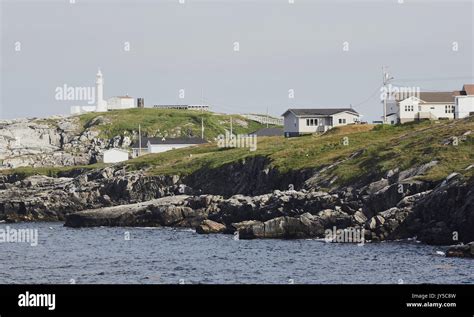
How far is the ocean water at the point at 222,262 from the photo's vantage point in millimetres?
60062

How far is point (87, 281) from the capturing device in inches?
2338

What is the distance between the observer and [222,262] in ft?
234

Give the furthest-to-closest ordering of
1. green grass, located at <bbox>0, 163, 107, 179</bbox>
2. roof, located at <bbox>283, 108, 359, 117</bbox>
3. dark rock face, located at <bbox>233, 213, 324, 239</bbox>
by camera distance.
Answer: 1. green grass, located at <bbox>0, 163, 107, 179</bbox>
2. roof, located at <bbox>283, 108, 359, 117</bbox>
3. dark rock face, located at <bbox>233, 213, 324, 239</bbox>

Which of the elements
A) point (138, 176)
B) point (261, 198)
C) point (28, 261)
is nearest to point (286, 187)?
point (261, 198)

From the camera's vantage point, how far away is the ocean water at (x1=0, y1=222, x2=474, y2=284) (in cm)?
6006

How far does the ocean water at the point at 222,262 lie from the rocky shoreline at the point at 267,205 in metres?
3.18

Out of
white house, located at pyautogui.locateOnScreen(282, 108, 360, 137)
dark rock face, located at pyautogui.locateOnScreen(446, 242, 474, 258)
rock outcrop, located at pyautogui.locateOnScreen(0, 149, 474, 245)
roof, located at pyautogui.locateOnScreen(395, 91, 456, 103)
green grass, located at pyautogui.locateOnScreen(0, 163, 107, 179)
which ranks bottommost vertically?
dark rock face, located at pyautogui.locateOnScreen(446, 242, 474, 258)

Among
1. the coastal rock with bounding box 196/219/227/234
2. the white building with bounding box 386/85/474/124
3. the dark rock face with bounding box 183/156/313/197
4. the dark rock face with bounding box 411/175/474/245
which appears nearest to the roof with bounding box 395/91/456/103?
the white building with bounding box 386/85/474/124

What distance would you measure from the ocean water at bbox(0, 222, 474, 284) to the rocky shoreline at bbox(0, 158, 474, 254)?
10.4 ft

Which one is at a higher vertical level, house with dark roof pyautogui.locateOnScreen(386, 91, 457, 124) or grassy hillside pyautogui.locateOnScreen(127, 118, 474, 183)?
house with dark roof pyautogui.locateOnScreen(386, 91, 457, 124)

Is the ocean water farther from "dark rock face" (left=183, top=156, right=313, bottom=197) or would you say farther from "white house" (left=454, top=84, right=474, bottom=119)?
"white house" (left=454, top=84, right=474, bottom=119)

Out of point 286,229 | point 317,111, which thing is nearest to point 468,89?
point 317,111
